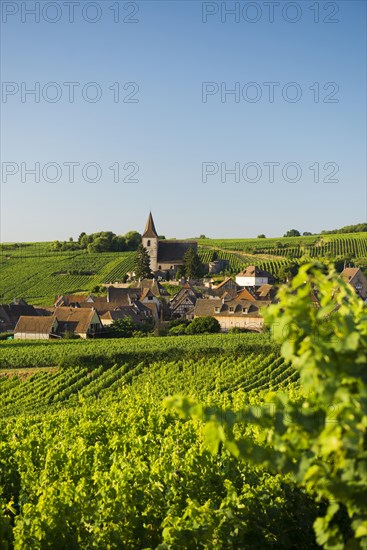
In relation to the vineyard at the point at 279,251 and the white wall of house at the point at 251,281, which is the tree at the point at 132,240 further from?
the white wall of house at the point at 251,281

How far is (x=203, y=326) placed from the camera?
62531mm

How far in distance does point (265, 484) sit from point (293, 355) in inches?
230

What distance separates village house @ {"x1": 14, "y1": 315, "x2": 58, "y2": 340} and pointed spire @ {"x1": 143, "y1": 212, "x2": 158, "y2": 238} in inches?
2011

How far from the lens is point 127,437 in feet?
45.4

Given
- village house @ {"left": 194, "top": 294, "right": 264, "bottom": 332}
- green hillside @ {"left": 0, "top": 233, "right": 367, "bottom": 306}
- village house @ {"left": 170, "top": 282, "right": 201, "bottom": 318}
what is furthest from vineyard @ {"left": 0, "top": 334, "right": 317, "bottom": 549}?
green hillside @ {"left": 0, "top": 233, "right": 367, "bottom": 306}

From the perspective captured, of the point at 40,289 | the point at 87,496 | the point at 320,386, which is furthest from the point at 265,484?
the point at 40,289

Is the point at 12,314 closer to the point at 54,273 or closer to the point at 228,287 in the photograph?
the point at 228,287

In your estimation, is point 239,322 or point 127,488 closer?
point 127,488

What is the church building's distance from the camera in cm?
11044

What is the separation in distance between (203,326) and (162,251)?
51069 mm

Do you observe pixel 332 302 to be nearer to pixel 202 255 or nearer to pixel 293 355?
pixel 293 355

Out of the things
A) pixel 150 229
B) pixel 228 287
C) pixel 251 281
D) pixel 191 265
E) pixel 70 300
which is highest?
pixel 150 229

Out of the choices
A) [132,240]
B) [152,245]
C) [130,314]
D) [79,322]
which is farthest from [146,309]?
[132,240]

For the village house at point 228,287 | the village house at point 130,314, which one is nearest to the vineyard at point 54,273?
the village house at point 130,314
